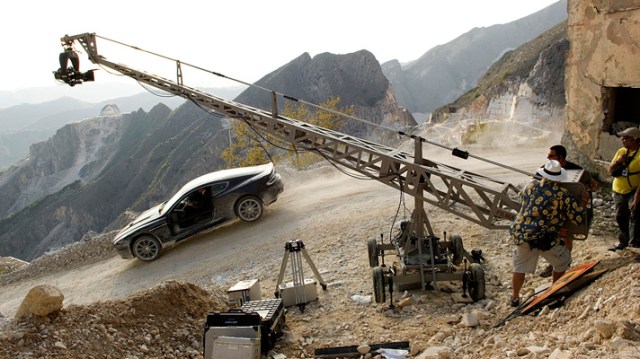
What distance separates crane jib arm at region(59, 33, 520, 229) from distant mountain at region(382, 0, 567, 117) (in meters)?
110

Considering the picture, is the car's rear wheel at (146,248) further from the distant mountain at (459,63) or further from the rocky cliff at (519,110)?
the distant mountain at (459,63)

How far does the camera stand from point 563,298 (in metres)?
5.18

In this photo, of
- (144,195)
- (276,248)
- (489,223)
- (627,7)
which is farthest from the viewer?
(144,195)

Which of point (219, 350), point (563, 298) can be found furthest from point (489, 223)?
Result: point (219, 350)

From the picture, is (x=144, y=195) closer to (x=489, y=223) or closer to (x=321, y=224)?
(x=321, y=224)

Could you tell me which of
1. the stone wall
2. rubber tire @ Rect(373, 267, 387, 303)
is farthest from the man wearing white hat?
the stone wall

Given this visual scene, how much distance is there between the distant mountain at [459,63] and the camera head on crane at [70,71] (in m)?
110

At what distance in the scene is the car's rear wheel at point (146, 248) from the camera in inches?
461

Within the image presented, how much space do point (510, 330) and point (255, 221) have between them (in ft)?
28.2

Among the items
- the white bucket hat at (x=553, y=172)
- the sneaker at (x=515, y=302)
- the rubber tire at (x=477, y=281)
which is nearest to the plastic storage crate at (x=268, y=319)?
the rubber tire at (x=477, y=281)

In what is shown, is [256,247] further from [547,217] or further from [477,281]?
[547,217]

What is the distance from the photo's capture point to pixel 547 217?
5.53 metres

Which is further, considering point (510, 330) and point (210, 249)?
point (210, 249)

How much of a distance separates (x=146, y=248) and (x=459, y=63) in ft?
412
